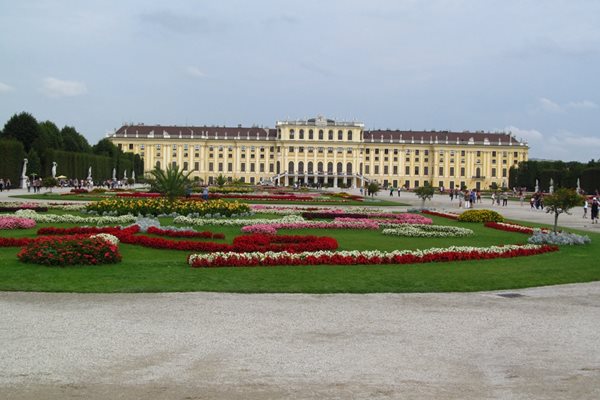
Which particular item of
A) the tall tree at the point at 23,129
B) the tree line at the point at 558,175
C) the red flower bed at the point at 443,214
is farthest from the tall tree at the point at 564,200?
the tall tree at the point at 23,129

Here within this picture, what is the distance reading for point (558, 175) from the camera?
66438 mm

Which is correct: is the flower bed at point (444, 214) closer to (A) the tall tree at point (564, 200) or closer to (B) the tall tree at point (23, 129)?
(A) the tall tree at point (564, 200)

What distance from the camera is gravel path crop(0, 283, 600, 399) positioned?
13.8 feet

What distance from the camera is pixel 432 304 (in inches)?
276

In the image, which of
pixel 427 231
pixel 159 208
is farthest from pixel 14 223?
pixel 427 231

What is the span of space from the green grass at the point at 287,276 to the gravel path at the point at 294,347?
0.46m

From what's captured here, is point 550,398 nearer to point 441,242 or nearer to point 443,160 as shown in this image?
point 441,242

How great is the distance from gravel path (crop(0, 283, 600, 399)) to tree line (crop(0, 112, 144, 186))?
3995 centimetres

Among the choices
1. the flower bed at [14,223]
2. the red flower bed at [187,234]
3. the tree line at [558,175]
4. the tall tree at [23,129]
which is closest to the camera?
the red flower bed at [187,234]

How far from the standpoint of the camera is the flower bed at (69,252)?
351 inches

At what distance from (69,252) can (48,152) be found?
43.9 meters

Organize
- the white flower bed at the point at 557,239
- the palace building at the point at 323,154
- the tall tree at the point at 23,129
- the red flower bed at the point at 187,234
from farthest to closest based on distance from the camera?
the palace building at the point at 323,154, the tall tree at the point at 23,129, the white flower bed at the point at 557,239, the red flower bed at the point at 187,234

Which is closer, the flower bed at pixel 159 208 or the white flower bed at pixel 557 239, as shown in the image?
the white flower bed at pixel 557 239

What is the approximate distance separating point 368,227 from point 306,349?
38.3 feet
